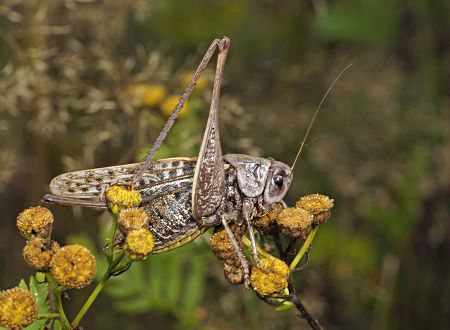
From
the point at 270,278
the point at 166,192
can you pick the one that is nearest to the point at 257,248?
the point at 270,278

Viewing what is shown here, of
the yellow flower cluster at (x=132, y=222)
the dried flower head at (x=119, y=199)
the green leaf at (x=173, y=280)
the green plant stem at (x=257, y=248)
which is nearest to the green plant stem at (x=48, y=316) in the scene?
the yellow flower cluster at (x=132, y=222)

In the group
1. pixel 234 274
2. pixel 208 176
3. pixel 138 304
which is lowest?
pixel 138 304

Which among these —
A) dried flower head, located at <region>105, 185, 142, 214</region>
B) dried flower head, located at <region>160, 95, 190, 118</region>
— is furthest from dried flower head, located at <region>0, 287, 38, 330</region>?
dried flower head, located at <region>160, 95, 190, 118</region>

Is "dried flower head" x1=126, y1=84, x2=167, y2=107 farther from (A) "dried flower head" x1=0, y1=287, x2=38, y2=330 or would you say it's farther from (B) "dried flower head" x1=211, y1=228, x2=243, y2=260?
(A) "dried flower head" x1=0, y1=287, x2=38, y2=330

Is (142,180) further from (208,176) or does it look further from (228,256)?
(228,256)

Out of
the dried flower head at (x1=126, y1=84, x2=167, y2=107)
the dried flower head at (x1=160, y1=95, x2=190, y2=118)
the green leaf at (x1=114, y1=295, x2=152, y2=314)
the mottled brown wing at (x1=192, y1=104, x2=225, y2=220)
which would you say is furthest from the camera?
the dried flower head at (x1=126, y1=84, x2=167, y2=107)

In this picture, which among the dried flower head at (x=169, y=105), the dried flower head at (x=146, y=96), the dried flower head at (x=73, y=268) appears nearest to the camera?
the dried flower head at (x=73, y=268)

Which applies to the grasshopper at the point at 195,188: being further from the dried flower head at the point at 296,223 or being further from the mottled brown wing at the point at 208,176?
the dried flower head at the point at 296,223
